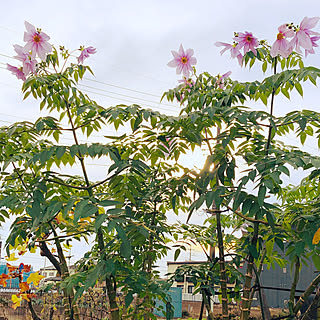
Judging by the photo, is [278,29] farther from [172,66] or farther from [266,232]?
[266,232]

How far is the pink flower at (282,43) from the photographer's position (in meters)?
1.59

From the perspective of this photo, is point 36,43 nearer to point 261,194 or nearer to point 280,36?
point 280,36

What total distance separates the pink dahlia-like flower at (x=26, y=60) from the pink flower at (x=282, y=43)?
103 centimetres

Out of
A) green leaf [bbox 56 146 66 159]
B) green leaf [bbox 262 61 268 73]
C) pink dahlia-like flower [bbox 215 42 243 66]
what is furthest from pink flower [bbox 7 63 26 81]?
green leaf [bbox 262 61 268 73]

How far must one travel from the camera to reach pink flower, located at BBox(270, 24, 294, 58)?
159 centimetres

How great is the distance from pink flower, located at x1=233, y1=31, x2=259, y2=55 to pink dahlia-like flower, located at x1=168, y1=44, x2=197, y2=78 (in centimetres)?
35

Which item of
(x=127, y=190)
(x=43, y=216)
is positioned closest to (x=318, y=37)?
(x=127, y=190)

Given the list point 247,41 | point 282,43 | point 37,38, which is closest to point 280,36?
point 282,43

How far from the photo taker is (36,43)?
168 centimetres

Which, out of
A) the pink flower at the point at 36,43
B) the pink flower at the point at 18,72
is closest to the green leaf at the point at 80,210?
the pink flower at the point at 36,43

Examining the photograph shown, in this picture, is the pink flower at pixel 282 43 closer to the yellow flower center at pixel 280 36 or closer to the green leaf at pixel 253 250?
the yellow flower center at pixel 280 36

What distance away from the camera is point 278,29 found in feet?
5.27

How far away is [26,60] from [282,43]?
1.10 metres

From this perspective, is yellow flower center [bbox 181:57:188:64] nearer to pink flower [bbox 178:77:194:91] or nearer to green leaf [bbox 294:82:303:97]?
pink flower [bbox 178:77:194:91]
